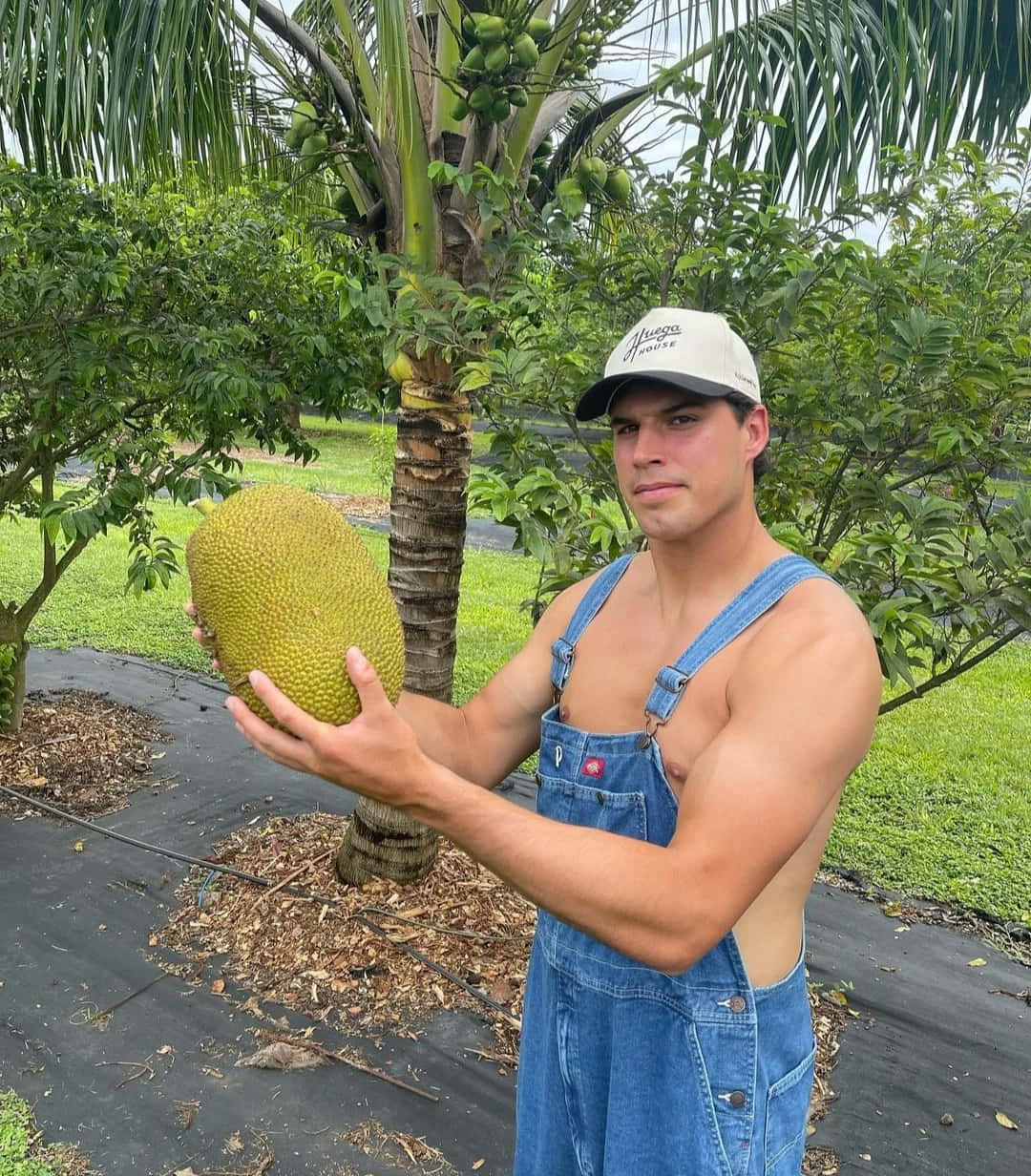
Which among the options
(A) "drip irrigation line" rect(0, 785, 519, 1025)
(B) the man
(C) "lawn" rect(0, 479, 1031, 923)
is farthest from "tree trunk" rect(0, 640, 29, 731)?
(B) the man

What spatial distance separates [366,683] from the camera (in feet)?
3.43

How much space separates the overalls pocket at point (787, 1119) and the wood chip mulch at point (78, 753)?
3.09 m

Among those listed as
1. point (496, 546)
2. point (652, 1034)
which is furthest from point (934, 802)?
point (496, 546)

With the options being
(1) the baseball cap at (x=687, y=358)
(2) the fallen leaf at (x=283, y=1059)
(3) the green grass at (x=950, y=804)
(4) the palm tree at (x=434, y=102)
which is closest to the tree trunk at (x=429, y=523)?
(4) the palm tree at (x=434, y=102)

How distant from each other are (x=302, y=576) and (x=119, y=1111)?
1713mm

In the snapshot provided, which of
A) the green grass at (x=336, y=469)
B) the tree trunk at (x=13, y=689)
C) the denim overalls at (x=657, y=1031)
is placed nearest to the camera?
the denim overalls at (x=657, y=1031)

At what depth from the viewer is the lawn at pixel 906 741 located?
375 centimetres

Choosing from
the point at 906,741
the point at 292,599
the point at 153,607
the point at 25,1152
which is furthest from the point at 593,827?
the point at 153,607

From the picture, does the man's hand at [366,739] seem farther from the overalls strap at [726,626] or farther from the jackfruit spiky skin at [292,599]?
the overalls strap at [726,626]

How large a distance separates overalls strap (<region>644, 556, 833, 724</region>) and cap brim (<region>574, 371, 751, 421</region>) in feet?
0.81

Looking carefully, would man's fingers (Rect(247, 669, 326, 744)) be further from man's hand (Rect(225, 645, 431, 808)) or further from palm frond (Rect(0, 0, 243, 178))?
palm frond (Rect(0, 0, 243, 178))

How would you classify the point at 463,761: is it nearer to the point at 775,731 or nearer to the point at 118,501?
the point at 775,731

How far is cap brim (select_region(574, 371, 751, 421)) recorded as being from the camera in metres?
1.15

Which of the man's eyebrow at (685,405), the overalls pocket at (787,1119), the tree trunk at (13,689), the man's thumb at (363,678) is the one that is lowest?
the tree trunk at (13,689)
